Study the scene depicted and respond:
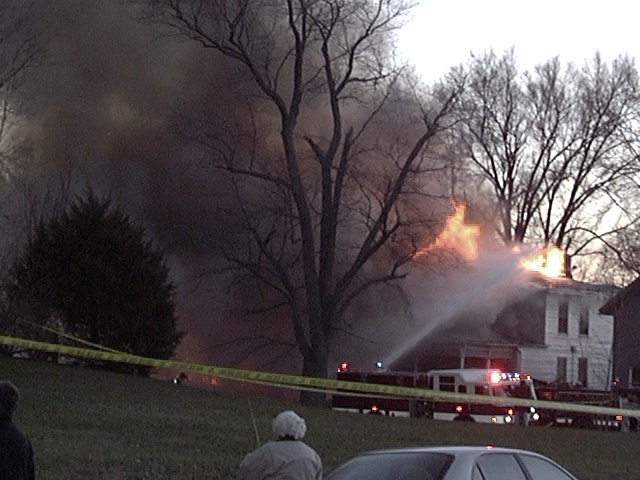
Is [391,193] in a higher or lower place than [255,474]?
higher

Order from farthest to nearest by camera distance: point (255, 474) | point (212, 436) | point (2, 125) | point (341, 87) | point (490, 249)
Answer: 1. point (490, 249)
2. point (341, 87)
3. point (2, 125)
4. point (212, 436)
5. point (255, 474)

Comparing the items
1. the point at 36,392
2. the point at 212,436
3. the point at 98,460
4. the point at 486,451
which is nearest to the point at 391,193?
the point at 36,392

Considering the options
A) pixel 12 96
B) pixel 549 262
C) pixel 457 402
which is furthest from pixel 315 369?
pixel 549 262

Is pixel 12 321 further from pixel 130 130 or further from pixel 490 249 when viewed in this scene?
pixel 490 249

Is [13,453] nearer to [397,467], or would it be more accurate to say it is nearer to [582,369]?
[397,467]

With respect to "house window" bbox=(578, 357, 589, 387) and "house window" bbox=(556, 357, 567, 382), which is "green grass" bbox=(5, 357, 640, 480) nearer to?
"house window" bbox=(556, 357, 567, 382)

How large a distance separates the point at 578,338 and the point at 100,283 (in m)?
22.6

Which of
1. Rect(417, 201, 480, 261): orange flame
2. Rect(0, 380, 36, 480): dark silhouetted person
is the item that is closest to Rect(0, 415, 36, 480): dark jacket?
Rect(0, 380, 36, 480): dark silhouetted person

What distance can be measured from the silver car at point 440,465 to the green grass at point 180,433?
209 inches

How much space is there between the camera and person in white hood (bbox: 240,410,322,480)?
8.38 meters

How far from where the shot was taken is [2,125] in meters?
30.5

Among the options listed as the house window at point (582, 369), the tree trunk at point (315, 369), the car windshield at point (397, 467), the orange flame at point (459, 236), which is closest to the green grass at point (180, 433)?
the tree trunk at point (315, 369)

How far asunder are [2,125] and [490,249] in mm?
18112

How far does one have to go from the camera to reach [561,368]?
44.9 m
